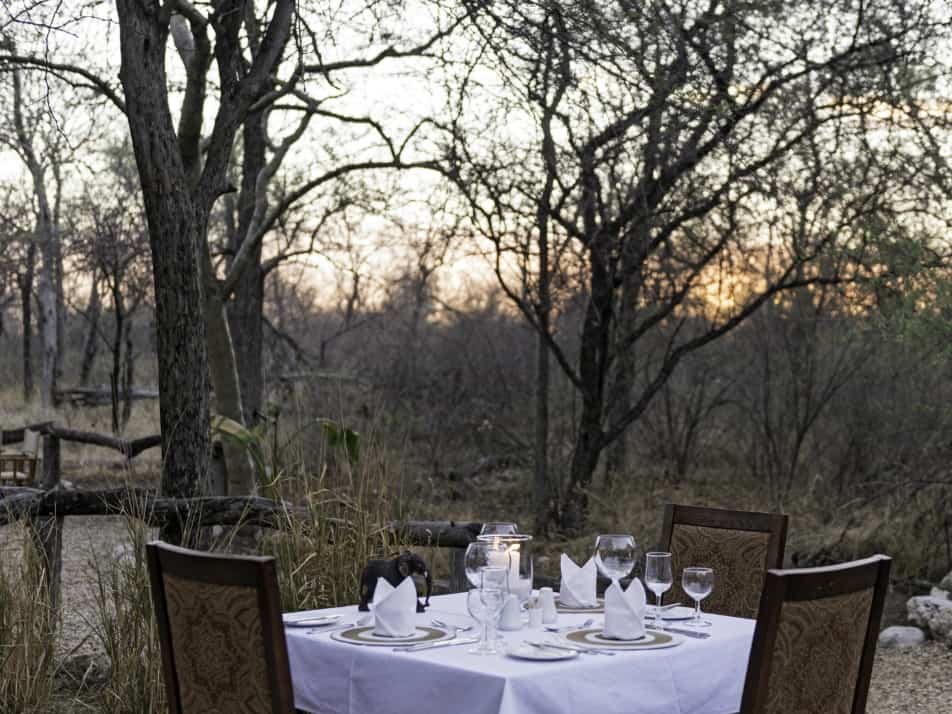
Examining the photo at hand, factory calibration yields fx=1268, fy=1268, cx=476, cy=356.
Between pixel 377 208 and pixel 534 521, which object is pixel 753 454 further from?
pixel 377 208

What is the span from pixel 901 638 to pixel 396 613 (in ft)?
18.0

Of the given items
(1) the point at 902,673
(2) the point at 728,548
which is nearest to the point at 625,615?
(2) the point at 728,548

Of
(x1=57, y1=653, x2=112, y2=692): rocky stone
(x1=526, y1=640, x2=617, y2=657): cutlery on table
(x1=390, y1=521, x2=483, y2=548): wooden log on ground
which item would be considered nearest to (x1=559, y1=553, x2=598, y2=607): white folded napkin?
(x1=526, y1=640, x2=617, y2=657): cutlery on table

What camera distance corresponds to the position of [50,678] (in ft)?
15.5

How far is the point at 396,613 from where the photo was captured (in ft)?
10.5

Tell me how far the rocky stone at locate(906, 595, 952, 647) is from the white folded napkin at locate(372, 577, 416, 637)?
5.45 m

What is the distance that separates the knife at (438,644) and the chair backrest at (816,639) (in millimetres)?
733

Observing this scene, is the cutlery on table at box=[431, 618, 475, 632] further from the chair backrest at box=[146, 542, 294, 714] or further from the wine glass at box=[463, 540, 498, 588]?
the chair backrest at box=[146, 542, 294, 714]

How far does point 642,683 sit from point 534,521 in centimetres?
848

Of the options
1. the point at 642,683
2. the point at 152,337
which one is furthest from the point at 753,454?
the point at 152,337

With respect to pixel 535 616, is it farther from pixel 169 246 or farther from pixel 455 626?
pixel 169 246

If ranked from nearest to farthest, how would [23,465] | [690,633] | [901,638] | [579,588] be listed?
1. [690,633]
2. [579,588]
3. [901,638]
4. [23,465]

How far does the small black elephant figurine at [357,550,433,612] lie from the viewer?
3475 mm

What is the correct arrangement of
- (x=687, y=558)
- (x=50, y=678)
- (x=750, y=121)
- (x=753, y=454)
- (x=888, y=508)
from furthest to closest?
(x=753, y=454) < (x=750, y=121) < (x=888, y=508) < (x=50, y=678) < (x=687, y=558)
